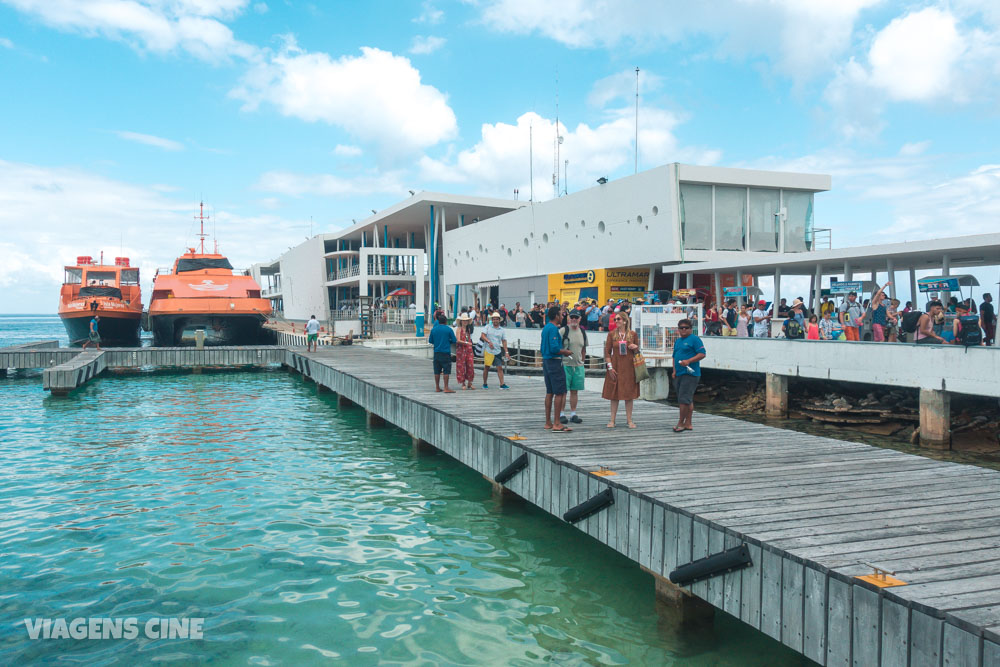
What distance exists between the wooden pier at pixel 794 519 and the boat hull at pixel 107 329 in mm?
34400

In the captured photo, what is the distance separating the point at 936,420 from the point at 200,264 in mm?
40253

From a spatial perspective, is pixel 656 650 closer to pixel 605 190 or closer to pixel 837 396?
pixel 837 396

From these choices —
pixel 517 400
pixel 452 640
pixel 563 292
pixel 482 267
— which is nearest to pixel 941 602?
pixel 452 640

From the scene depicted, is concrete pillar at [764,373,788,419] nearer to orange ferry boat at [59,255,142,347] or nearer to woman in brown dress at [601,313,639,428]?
→ woman in brown dress at [601,313,639,428]

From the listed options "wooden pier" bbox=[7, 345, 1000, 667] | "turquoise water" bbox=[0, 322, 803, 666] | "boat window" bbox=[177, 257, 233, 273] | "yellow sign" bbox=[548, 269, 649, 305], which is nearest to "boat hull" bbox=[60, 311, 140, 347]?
"boat window" bbox=[177, 257, 233, 273]

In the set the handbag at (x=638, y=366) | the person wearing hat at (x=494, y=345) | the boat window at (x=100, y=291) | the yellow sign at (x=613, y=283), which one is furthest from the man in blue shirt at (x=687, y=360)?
the boat window at (x=100, y=291)

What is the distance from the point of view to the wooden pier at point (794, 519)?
13.8 feet

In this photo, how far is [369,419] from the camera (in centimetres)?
1750

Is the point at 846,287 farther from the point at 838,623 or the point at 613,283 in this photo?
the point at 838,623

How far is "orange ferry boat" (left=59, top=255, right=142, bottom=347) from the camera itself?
3856 centimetres

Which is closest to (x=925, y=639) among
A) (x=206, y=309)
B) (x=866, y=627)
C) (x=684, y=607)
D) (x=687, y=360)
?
(x=866, y=627)

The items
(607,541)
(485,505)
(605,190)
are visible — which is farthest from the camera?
(605,190)

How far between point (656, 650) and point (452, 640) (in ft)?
5.96

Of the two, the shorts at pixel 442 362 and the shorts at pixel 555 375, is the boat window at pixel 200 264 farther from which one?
the shorts at pixel 555 375
